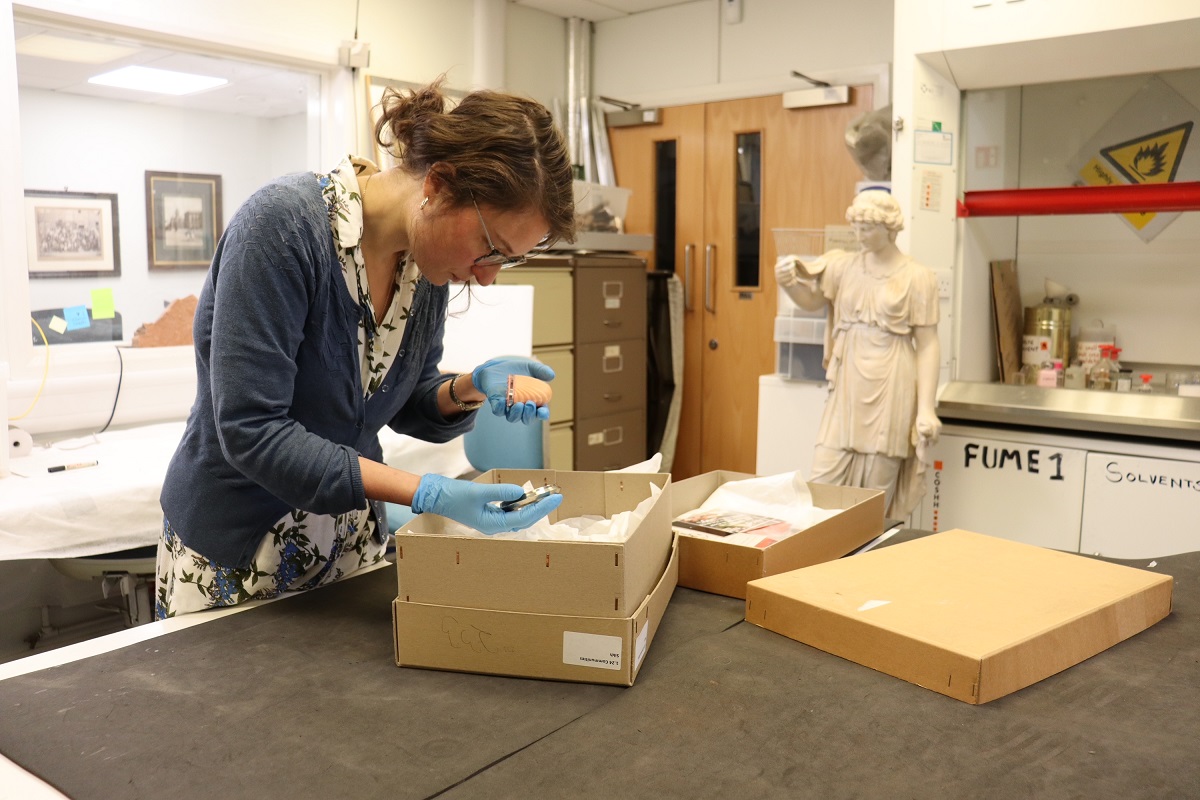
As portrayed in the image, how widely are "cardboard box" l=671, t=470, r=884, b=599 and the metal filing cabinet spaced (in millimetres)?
2380

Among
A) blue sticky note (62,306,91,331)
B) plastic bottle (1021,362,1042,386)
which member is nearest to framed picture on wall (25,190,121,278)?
blue sticky note (62,306,91,331)

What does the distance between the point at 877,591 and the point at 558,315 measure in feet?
9.61

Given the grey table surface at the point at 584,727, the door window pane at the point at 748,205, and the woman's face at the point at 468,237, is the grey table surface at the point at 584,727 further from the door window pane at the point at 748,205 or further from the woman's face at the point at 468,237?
the door window pane at the point at 748,205

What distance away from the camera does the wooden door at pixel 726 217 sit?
14.1 feet

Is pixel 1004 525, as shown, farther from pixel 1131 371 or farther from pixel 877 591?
pixel 877 591

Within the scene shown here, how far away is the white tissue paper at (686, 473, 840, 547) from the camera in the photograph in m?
1.53

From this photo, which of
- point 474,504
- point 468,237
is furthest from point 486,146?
point 474,504

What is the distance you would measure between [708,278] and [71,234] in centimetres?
276

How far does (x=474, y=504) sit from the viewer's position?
113 centimetres

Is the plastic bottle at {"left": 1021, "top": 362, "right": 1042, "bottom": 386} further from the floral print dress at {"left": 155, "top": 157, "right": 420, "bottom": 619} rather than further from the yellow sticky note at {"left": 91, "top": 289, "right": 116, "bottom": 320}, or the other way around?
the yellow sticky note at {"left": 91, "top": 289, "right": 116, "bottom": 320}

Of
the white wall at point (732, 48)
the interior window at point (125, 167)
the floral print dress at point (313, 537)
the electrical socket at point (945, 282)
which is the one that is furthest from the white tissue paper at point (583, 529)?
the white wall at point (732, 48)

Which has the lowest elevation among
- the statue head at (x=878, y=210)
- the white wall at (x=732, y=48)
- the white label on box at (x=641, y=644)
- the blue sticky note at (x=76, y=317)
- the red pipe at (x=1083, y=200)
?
the white label on box at (x=641, y=644)

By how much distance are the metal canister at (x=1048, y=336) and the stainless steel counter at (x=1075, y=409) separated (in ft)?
1.04

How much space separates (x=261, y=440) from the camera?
1.08 metres
